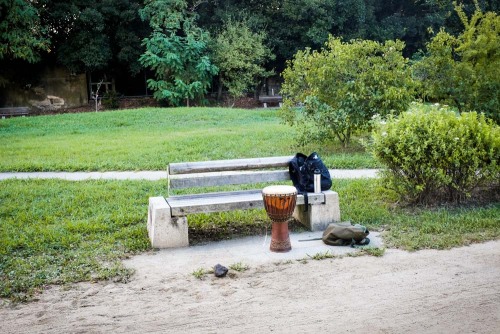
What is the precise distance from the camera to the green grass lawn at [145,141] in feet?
38.4

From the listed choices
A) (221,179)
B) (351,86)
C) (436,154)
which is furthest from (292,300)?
(351,86)

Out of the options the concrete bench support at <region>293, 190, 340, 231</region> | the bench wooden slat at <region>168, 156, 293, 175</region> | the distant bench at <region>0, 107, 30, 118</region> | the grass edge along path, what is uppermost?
the distant bench at <region>0, 107, 30, 118</region>

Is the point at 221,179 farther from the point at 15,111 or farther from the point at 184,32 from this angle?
the point at 184,32

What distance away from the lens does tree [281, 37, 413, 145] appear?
11688 millimetres

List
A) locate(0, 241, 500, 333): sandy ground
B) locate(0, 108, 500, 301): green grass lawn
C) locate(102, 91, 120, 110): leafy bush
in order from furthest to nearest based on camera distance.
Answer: locate(102, 91, 120, 110): leafy bush
locate(0, 108, 500, 301): green grass lawn
locate(0, 241, 500, 333): sandy ground

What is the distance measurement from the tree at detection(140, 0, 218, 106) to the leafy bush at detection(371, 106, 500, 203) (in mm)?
21158

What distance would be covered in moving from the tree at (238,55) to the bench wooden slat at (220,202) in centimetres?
2294

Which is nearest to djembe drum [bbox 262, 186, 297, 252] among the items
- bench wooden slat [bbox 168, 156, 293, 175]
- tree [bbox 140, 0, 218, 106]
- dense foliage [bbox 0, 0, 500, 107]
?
bench wooden slat [bbox 168, 156, 293, 175]

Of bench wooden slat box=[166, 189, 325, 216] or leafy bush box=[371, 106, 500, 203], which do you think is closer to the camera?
bench wooden slat box=[166, 189, 325, 216]

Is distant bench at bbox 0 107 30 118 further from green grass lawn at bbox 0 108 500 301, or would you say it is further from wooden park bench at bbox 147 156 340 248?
wooden park bench at bbox 147 156 340 248

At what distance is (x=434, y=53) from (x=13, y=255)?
393 inches

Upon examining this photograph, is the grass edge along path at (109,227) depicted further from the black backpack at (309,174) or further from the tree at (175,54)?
the tree at (175,54)

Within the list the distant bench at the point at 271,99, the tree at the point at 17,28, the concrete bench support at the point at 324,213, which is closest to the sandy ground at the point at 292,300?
the concrete bench support at the point at 324,213

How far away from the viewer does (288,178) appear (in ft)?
23.2
